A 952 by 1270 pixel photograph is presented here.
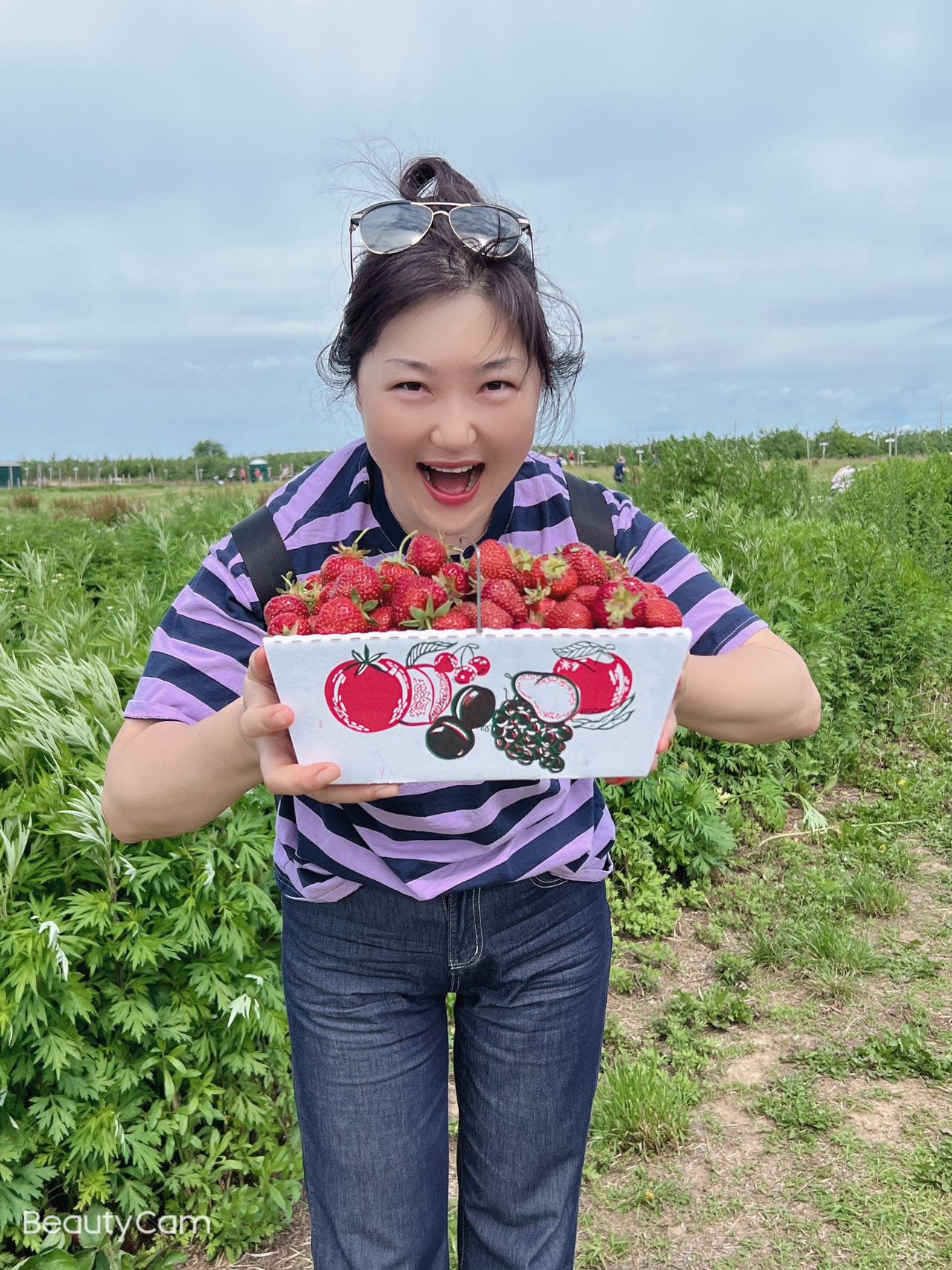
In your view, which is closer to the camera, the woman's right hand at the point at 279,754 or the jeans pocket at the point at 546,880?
the woman's right hand at the point at 279,754

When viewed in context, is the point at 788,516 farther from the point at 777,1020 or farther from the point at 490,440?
the point at 490,440

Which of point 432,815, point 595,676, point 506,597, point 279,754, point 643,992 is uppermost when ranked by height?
point 506,597

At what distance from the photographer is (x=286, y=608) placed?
4.79ft

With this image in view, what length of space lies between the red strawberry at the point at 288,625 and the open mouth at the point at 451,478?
290mm

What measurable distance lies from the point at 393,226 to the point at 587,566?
1.96 ft

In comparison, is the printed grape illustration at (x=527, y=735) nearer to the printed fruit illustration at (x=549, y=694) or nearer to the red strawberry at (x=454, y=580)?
the printed fruit illustration at (x=549, y=694)

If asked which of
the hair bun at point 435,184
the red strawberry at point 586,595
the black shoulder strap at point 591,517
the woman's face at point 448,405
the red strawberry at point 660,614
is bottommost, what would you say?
the red strawberry at point 660,614

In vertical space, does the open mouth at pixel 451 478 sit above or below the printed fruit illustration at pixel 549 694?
above

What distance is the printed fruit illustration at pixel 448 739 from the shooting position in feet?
4.73

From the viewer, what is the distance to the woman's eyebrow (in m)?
1.51

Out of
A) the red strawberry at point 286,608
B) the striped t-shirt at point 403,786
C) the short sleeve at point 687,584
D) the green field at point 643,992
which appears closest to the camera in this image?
the red strawberry at point 286,608

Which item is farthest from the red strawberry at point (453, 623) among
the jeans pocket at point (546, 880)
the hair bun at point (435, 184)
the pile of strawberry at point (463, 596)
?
the hair bun at point (435, 184)

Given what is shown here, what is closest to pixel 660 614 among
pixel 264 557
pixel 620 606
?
pixel 620 606

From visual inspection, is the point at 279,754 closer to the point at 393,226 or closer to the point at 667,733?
the point at 667,733
